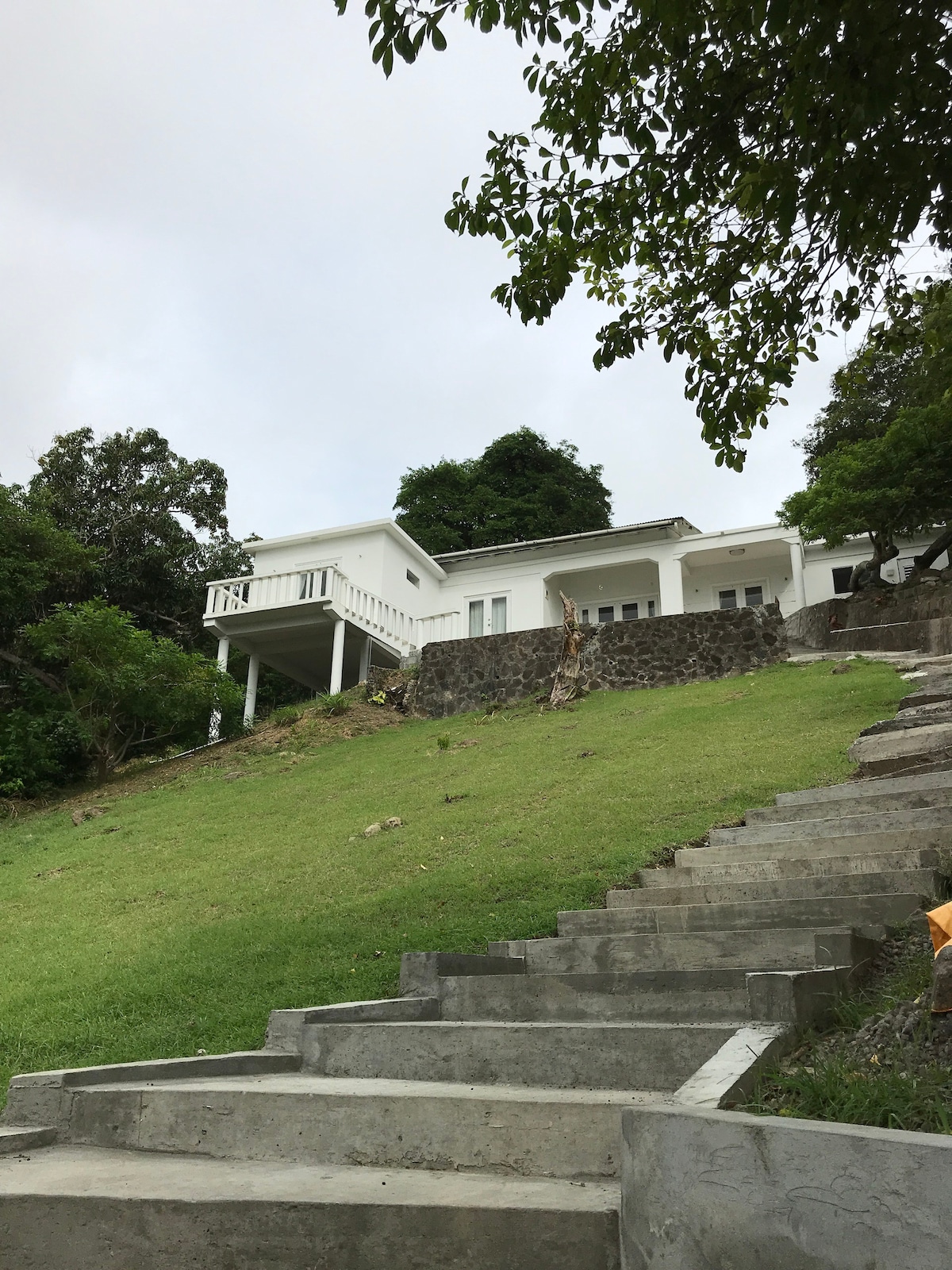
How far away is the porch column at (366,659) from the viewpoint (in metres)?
22.0

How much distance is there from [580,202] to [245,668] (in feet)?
74.6

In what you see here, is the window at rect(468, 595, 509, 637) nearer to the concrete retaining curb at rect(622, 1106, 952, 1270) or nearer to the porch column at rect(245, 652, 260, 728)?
the porch column at rect(245, 652, 260, 728)

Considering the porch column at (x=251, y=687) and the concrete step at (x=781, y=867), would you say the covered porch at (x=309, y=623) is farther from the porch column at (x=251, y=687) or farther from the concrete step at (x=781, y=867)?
the concrete step at (x=781, y=867)

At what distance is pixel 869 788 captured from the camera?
7008mm

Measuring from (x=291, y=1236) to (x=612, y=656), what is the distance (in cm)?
1695

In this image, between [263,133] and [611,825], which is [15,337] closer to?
[263,133]

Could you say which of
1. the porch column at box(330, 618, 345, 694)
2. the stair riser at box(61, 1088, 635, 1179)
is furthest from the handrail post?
the stair riser at box(61, 1088, 635, 1179)

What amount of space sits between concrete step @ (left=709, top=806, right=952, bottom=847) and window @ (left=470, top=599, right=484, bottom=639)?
745 inches

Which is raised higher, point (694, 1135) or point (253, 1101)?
point (694, 1135)

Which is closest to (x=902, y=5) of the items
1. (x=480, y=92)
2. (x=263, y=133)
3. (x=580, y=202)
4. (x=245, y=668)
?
(x=580, y=202)

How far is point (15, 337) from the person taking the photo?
19984mm

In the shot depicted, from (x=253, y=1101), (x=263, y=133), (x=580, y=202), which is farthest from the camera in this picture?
(x=263, y=133)

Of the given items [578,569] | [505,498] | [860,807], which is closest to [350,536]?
[578,569]

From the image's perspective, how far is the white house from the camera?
2155cm
